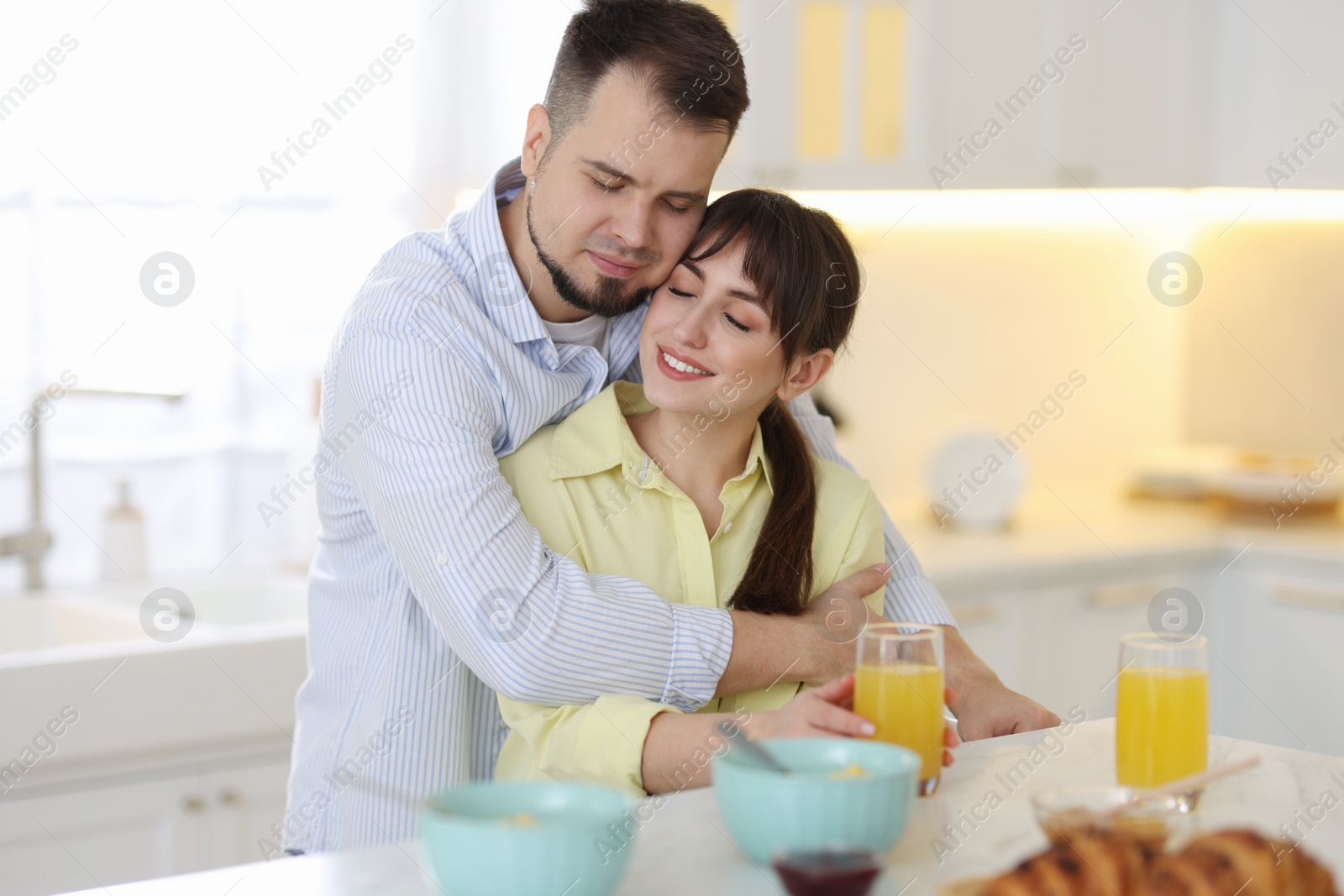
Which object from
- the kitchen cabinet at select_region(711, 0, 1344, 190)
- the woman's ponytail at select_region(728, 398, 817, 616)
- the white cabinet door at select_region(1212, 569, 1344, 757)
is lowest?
the white cabinet door at select_region(1212, 569, 1344, 757)

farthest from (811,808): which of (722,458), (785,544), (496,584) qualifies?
(722,458)

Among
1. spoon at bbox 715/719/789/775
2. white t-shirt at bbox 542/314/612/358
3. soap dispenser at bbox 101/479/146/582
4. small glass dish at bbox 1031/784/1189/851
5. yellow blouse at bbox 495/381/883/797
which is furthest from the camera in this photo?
soap dispenser at bbox 101/479/146/582

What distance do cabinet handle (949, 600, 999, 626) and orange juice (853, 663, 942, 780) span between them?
169cm

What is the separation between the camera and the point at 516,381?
152 centimetres

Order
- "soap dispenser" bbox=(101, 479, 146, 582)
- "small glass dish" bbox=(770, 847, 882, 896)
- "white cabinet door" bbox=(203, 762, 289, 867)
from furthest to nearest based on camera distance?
1. "soap dispenser" bbox=(101, 479, 146, 582)
2. "white cabinet door" bbox=(203, 762, 289, 867)
3. "small glass dish" bbox=(770, 847, 882, 896)

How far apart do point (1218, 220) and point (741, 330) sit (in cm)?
276

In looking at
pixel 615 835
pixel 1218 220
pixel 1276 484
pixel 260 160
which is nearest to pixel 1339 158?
pixel 1218 220

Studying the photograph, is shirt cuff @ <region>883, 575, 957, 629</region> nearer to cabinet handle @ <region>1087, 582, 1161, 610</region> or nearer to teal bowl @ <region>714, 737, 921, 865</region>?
teal bowl @ <region>714, 737, 921, 865</region>

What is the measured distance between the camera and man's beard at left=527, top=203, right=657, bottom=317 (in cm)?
157

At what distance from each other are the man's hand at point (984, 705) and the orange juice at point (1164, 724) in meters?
0.30

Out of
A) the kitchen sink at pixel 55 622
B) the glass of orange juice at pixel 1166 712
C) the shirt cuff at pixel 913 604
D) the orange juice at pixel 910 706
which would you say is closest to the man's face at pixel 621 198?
the shirt cuff at pixel 913 604

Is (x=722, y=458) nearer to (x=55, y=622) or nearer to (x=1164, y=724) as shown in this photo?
(x=1164, y=724)

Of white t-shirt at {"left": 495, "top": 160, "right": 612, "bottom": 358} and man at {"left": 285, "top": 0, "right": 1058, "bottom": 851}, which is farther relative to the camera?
white t-shirt at {"left": 495, "top": 160, "right": 612, "bottom": 358}

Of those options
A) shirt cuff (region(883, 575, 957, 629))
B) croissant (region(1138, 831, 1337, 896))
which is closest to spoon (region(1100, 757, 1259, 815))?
croissant (region(1138, 831, 1337, 896))
